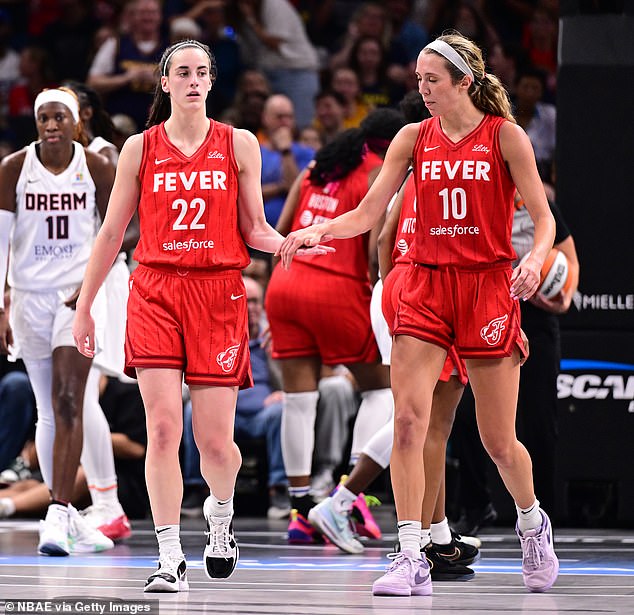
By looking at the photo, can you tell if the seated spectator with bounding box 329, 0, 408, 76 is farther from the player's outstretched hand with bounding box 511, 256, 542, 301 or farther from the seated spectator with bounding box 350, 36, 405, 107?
the player's outstretched hand with bounding box 511, 256, 542, 301

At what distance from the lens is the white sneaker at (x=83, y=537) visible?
657 centimetres

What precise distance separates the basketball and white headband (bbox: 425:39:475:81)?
1.62 meters

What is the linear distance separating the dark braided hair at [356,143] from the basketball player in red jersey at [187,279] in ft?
6.00

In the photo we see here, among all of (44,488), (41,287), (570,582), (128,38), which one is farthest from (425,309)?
(128,38)

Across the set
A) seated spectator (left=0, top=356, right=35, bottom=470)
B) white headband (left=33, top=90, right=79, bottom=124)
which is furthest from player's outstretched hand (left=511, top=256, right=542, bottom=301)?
seated spectator (left=0, top=356, right=35, bottom=470)

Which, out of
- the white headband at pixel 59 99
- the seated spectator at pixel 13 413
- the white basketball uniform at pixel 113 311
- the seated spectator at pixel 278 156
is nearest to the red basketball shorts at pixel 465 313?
the white basketball uniform at pixel 113 311

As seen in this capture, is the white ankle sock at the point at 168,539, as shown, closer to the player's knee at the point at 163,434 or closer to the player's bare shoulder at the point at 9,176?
the player's knee at the point at 163,434

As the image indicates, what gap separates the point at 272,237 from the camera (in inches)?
205

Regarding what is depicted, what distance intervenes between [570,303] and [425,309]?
2236 millimetres

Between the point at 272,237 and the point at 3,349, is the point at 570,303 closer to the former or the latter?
the point at 272,237

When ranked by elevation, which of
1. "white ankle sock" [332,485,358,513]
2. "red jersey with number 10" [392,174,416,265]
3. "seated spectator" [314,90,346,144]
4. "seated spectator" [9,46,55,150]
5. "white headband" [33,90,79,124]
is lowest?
"white ankle sock" [332,485,358,513]

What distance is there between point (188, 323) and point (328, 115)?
6262 mm

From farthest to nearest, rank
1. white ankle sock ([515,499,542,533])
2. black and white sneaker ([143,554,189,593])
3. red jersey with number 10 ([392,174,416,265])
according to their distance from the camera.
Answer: red jersey with number 10 ([392,174,416,265]) < white ankle sock ([515,499,542,533]) < black and white sneaker ([143,554,189,593])

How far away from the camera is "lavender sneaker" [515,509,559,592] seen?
5.07 meters
